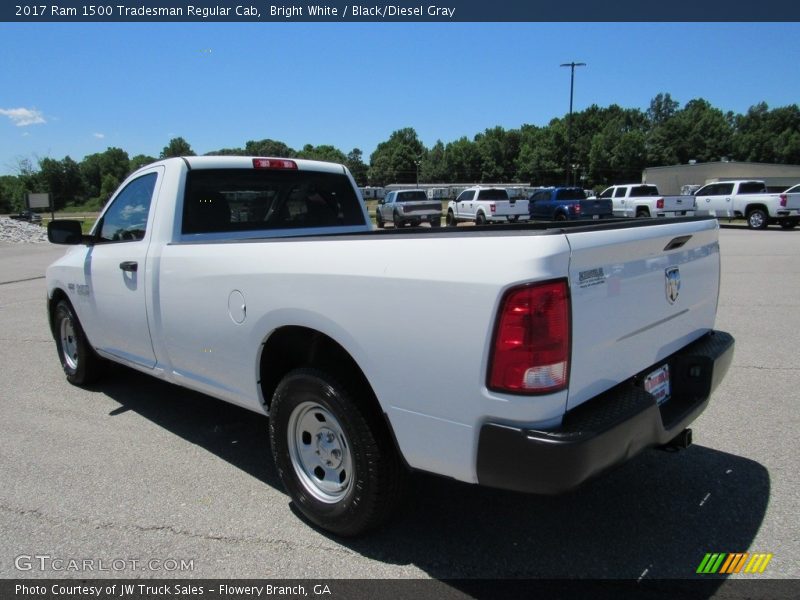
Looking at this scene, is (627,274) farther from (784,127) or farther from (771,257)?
(784,127)

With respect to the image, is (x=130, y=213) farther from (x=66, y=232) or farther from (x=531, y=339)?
(x=531, y=339)

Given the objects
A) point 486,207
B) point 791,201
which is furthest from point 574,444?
point 486,207

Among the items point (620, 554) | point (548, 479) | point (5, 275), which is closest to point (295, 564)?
point (548, 479)

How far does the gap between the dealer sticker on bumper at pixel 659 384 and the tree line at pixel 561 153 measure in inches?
3501

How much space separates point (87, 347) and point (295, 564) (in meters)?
3.40

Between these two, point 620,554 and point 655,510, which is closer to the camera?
point 620,554

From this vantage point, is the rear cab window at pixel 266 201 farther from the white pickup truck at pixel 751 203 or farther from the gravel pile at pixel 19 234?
the gravel pile at pixel 19 234

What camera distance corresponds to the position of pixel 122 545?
2857mm

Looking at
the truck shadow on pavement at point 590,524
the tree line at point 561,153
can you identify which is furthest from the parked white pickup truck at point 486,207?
the tree line at point 561,153

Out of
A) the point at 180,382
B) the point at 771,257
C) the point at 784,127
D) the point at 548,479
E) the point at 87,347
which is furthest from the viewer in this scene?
the point at 784,127

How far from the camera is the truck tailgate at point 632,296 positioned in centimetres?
215

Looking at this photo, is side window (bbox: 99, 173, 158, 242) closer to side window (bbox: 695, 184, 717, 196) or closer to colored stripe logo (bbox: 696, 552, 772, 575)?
colored stripe logo (bbox: 696, 552, 772, 575)

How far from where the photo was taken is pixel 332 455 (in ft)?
9.33

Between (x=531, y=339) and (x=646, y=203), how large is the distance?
2721cm
